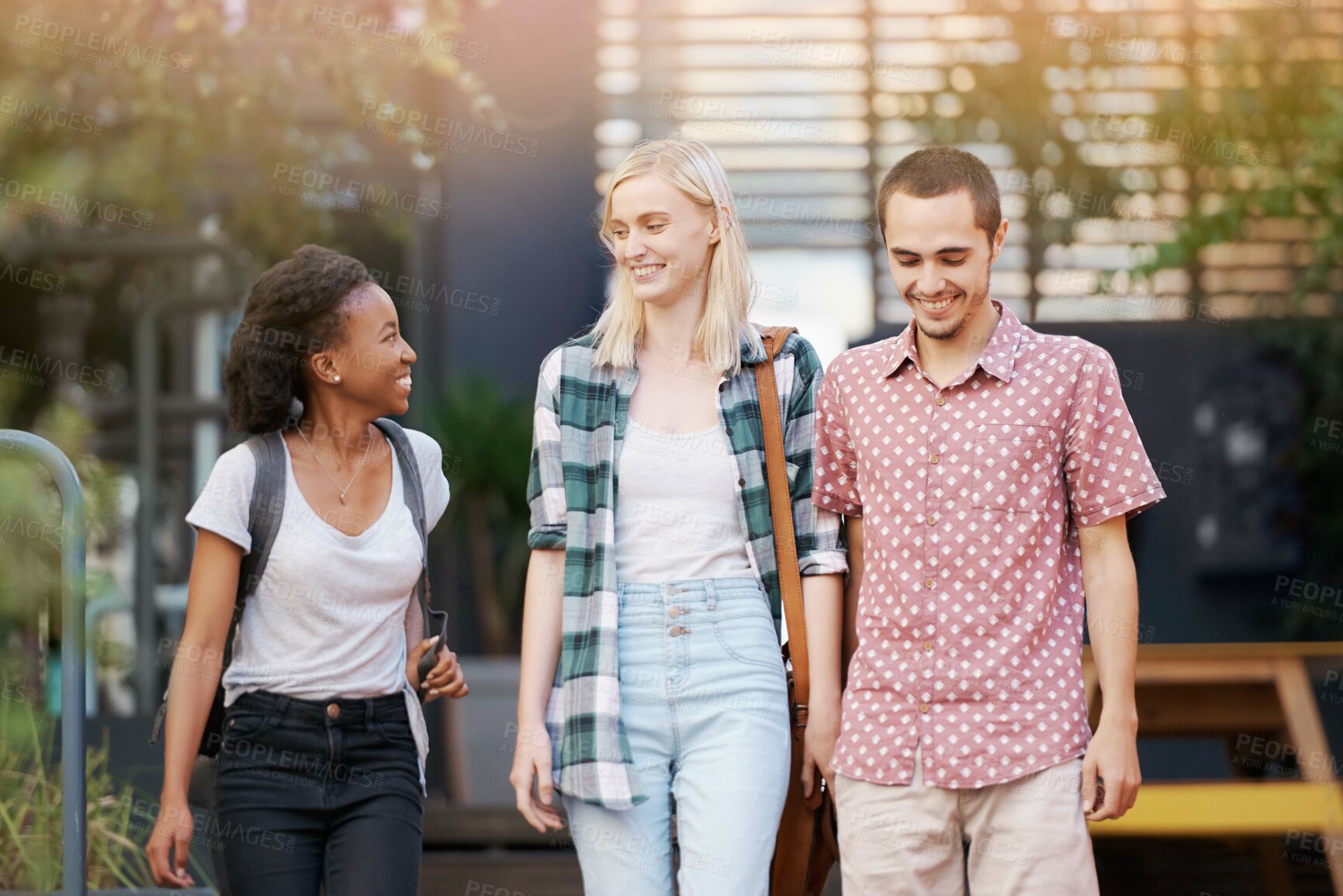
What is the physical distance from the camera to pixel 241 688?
229 cm

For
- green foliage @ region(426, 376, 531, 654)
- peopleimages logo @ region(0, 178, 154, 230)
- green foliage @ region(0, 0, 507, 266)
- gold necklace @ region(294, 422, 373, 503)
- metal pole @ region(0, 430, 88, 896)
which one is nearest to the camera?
gold necklace @ region(294, 422, 373, 503)

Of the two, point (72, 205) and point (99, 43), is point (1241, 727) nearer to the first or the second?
point (99, 43)

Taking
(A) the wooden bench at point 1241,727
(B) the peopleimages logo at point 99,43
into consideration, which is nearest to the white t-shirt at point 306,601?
(A) the wooden bench at point 1241,727

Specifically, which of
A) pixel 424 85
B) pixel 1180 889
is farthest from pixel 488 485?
pixel 1180 889

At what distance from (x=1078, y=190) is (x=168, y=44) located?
3.67 metres

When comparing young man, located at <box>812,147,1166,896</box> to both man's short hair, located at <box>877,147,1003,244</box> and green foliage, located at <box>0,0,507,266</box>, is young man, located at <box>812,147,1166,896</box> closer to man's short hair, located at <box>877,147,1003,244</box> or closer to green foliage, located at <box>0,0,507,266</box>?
man's short hair, located at <box>877,147,1003,244</box>

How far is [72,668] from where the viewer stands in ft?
8.16

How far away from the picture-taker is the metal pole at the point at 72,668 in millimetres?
2488

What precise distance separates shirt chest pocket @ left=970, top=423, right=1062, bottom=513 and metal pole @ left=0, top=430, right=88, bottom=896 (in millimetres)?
1504

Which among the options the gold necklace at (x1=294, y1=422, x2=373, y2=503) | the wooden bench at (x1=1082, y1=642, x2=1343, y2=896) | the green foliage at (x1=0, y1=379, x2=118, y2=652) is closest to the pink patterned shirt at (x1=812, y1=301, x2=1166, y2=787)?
the gold necklace at (x1=294, y1=422, x2=373, y2=503)

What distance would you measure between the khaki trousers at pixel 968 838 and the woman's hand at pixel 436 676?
2.30 ft

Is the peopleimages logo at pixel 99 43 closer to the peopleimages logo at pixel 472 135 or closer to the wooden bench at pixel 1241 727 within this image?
the peopleimages logo at pixel 472 135

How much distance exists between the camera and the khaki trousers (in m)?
1.95

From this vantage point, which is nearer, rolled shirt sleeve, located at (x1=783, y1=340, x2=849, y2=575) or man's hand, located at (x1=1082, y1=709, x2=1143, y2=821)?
man's hand, located at (x1=1082, y1=709, x2=1143, y2=821)
